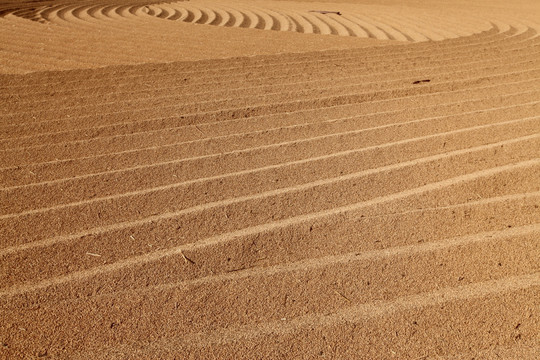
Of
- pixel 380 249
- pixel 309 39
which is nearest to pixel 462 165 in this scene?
pixel 380 249

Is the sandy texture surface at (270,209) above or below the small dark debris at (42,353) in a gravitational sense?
above

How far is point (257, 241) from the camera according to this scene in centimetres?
227

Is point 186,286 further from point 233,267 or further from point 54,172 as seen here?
point 54,172

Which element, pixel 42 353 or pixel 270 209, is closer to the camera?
pixel 42 353

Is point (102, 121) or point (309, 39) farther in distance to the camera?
point (309, 39)

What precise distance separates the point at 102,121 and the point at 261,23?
492 cm

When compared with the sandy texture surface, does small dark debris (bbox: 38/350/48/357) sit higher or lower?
lower

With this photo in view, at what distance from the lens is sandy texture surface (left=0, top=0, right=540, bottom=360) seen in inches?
70.2

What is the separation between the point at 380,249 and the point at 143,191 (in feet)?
3.78

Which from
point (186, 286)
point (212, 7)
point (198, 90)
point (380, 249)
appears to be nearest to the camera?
point (186, 286)

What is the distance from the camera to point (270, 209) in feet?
8.27

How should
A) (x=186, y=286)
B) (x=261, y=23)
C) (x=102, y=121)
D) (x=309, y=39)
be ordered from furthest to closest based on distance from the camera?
(x=261, y=23), (x=309, y=39), (x=102, y=121), (x=186, y=286)

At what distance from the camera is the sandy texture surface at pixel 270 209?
70.2 inches

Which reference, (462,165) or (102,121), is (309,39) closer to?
(102,121)
